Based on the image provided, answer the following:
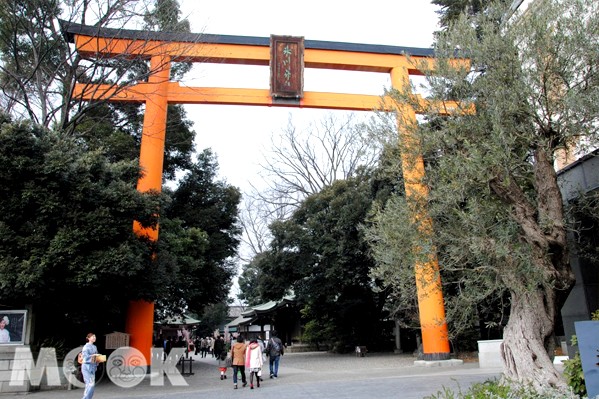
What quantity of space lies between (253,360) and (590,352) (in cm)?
834

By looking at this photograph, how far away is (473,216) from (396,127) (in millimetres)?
3103

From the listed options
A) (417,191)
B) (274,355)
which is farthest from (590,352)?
(274,355)

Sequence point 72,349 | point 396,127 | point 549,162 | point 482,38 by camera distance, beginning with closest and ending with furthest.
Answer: point 549,162, point 482,38, point 396,127, point 72,349

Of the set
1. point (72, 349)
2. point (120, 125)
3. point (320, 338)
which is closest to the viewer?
point (72, 349)

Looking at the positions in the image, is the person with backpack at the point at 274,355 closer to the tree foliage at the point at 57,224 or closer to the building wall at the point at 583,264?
the tree foliage at the point at 57,224

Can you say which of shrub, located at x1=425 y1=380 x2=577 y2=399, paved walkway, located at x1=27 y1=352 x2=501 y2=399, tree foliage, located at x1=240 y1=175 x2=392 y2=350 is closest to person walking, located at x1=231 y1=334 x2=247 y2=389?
paved walkway, located at x1=27 y1=352 x2=501 y2=399

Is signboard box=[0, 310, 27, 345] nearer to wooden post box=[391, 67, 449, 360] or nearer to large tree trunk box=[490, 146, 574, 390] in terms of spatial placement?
wooden post box=[391, 67, 449, 360]

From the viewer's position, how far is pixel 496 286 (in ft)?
23.4

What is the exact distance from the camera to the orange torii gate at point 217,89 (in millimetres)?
14023

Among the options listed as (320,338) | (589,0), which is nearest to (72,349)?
(589,0)

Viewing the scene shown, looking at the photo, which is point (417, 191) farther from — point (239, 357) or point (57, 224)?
point (57, 224)

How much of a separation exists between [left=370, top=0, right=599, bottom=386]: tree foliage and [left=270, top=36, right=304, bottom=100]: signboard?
773cm

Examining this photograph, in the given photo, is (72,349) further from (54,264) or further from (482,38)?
(482,38)

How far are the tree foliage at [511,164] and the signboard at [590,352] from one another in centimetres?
116
